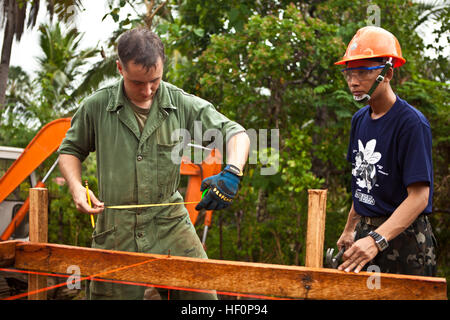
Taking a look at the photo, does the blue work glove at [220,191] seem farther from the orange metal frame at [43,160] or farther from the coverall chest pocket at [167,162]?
the orange metal frame at [43,160]

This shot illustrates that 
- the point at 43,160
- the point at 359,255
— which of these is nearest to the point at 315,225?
the point at 359,255

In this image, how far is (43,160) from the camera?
5.38 m

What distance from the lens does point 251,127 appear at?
5582mm

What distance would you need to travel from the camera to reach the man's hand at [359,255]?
1.84 metres

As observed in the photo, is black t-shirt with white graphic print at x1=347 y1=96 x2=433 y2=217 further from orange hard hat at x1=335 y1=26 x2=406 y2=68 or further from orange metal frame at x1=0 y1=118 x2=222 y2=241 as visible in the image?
orange metal frame at x1=0 y1=118 x2=222 y2=241

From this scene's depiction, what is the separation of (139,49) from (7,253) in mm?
1252

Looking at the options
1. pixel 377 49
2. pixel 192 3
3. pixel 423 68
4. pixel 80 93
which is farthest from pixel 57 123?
pixel 80 93

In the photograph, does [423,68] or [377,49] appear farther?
[423,68]

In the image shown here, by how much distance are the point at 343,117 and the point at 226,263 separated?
3575 mm

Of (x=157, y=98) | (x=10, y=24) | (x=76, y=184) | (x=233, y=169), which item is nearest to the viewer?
(x=233, y=169)

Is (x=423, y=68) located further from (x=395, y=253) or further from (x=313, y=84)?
(x=395, y=253)

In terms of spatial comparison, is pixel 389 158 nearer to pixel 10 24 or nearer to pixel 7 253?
pixel 7 253
